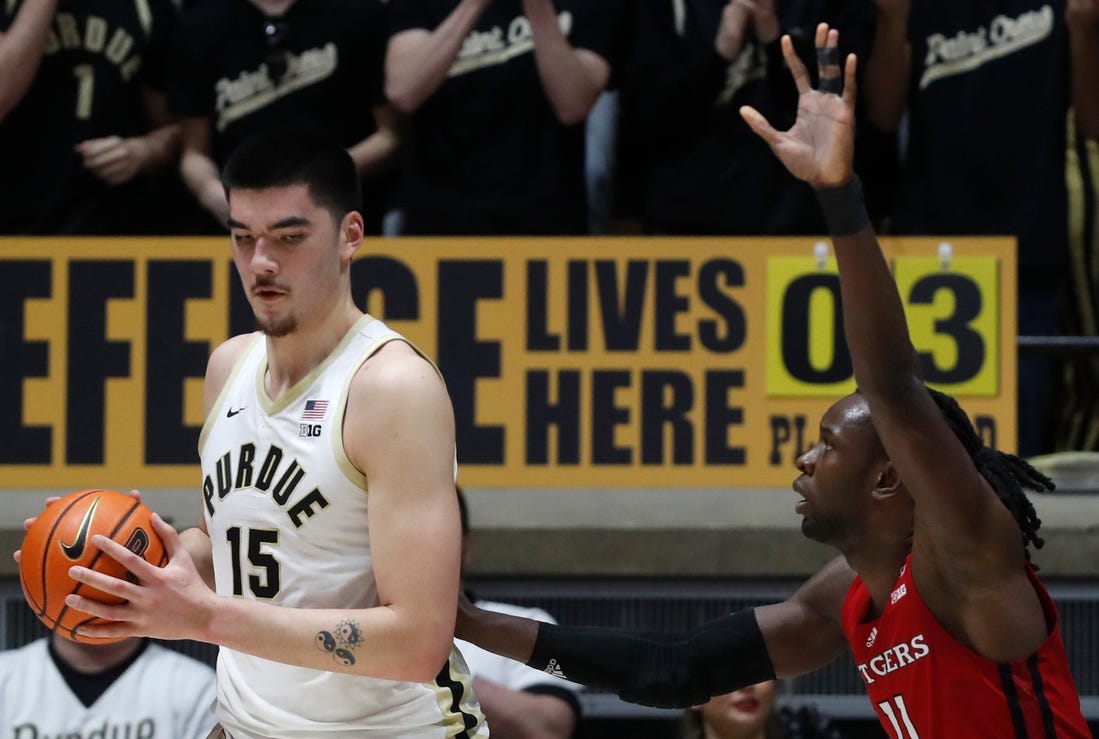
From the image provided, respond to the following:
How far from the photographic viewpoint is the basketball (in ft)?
10.9

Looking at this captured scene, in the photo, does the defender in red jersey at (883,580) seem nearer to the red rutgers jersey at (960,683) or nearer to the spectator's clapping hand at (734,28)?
the red rutgers jersey at (960,683)

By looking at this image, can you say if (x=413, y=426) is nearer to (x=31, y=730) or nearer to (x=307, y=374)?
(x=307, y=374)

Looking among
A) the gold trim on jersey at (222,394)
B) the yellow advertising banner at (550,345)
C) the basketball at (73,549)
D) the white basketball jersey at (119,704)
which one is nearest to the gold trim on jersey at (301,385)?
the gold trim on jersey at (222,394)

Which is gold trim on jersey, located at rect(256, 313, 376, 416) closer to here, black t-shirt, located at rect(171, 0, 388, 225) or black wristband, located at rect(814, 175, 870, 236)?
black wristband, located at rect(814, 175, 870, 236)

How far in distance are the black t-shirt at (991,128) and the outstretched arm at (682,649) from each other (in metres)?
2.64

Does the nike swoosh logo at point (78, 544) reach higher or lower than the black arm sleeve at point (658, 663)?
higher

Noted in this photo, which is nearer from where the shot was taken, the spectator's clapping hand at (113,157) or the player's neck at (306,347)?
the player's neck at (306,347)

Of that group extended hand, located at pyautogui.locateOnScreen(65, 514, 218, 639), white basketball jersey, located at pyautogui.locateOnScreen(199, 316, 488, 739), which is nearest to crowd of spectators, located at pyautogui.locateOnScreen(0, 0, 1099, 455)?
white basketball jersey, located at pyautogui.locateOnScreen(199, 316, 488, 739)

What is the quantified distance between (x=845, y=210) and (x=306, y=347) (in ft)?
3.84

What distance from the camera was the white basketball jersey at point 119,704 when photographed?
5574 mm

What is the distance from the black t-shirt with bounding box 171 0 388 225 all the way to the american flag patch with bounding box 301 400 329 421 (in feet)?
10.3

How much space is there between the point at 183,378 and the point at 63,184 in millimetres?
939

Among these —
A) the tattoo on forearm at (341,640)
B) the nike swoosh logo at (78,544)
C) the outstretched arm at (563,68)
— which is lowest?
the tattoo on forearm at (341,640)

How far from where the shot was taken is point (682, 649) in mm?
4293
